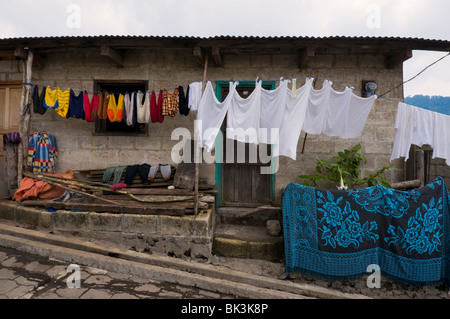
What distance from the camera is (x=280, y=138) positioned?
410 cm

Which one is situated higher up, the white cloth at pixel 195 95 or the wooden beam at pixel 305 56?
the wooden beam at pixel 305 56

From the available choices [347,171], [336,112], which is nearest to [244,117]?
[336,112]

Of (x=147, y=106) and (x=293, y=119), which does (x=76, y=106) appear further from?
(x=293, y=119)

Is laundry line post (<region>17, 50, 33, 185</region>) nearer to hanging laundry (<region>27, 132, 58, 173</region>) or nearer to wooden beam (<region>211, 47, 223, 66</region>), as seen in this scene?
hanging laundry (<region>27, 132, 58, 173</region>)

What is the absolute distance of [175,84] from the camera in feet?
17.8

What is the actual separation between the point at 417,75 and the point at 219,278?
5.26 m

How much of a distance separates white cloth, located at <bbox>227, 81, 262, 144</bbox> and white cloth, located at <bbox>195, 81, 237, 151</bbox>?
12cm

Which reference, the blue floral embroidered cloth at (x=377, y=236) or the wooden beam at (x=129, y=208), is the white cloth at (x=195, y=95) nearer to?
the wooden beam at (x=129, y=208)

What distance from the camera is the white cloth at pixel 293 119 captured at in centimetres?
399

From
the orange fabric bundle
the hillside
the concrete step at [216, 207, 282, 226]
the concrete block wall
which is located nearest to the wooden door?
the concrete step at [216, 207, 282, 226]

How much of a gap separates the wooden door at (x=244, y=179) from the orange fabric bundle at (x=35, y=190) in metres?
3.56

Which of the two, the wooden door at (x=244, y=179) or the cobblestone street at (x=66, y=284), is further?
the wooden door at (x=244, y=179)

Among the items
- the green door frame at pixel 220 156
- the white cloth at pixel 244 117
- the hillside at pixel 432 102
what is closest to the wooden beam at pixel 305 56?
the green door frame at pixel 220 156
